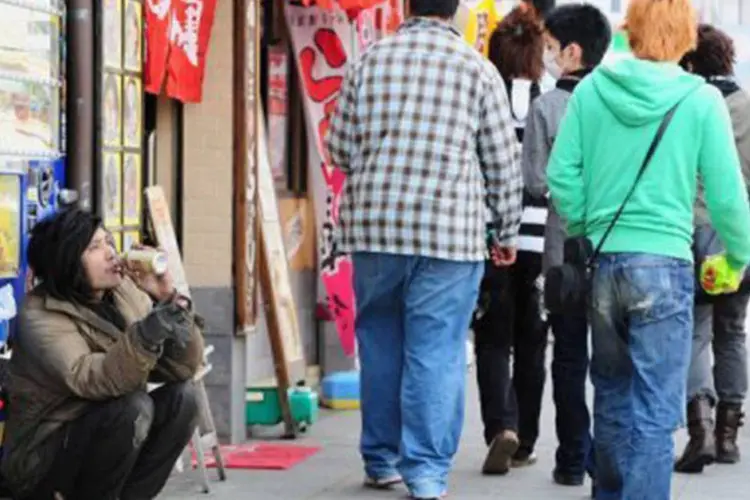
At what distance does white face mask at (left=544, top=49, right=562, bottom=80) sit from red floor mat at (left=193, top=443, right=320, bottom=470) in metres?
2.03

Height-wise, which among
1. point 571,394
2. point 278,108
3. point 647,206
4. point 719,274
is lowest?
point 571,394

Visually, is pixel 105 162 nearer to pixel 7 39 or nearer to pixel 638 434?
pixel 7 39

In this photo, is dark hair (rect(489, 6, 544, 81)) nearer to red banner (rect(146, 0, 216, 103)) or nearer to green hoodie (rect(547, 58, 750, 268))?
red banner (rect(146, 0, 216, 103))

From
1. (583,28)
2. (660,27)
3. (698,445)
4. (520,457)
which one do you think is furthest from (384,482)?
(660,27)

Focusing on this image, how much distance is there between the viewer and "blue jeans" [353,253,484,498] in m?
8.33

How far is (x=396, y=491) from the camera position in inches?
342

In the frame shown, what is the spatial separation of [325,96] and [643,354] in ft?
15.9

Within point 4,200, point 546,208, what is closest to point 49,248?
point 4,200

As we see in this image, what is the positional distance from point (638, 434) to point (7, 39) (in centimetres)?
254

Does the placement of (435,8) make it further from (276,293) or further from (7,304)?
(276,293)

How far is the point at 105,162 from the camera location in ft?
27.9

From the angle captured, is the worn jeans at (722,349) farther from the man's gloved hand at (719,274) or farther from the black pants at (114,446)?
the black pants at (114,446)

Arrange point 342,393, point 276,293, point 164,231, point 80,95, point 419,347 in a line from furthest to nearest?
point 342,393 → point 276,293 → point 164,231 → point 419,347 → point 80,95

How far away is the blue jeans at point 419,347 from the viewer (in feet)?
27.3
